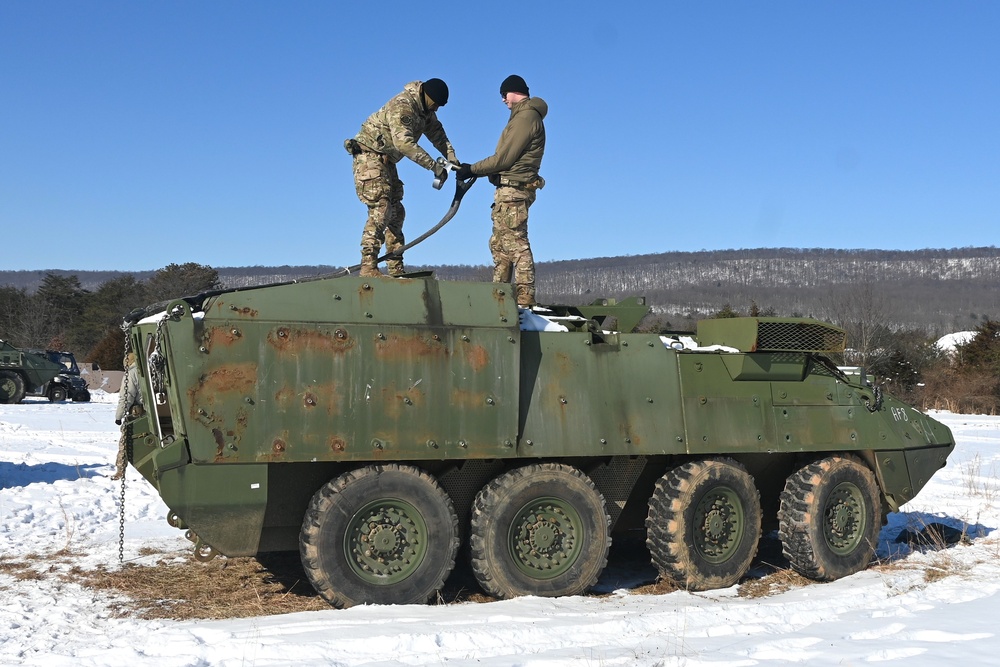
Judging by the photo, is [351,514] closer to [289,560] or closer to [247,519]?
[247,519]

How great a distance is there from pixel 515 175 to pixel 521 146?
10.3 inches

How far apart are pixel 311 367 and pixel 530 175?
9.60 feet

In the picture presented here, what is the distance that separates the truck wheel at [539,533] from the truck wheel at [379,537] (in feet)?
0.96

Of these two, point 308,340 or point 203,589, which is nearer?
point 308,340

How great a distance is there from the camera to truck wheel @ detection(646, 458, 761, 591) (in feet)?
25.5

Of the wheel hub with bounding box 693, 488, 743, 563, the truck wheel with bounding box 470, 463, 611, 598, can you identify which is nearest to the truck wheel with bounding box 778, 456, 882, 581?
the wheel hub with bounding box 693, 488, 743, 563

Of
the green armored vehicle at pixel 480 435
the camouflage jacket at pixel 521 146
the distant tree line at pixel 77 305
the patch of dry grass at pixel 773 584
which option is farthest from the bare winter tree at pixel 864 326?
the distant tree line at pixel 77 305

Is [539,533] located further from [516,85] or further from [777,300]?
[777,300]

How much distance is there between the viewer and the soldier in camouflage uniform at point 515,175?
850 centimetres

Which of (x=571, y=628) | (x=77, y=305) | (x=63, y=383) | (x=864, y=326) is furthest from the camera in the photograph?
(x=77, y=305)

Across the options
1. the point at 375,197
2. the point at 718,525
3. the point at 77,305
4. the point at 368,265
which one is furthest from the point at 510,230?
the point at 77,305

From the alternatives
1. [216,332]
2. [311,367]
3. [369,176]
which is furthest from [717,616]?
[369,176]

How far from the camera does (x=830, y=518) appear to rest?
8.62 metres

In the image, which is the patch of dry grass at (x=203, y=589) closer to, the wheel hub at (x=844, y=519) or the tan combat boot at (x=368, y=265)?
the tan combat boot at (x=368, y=265)
